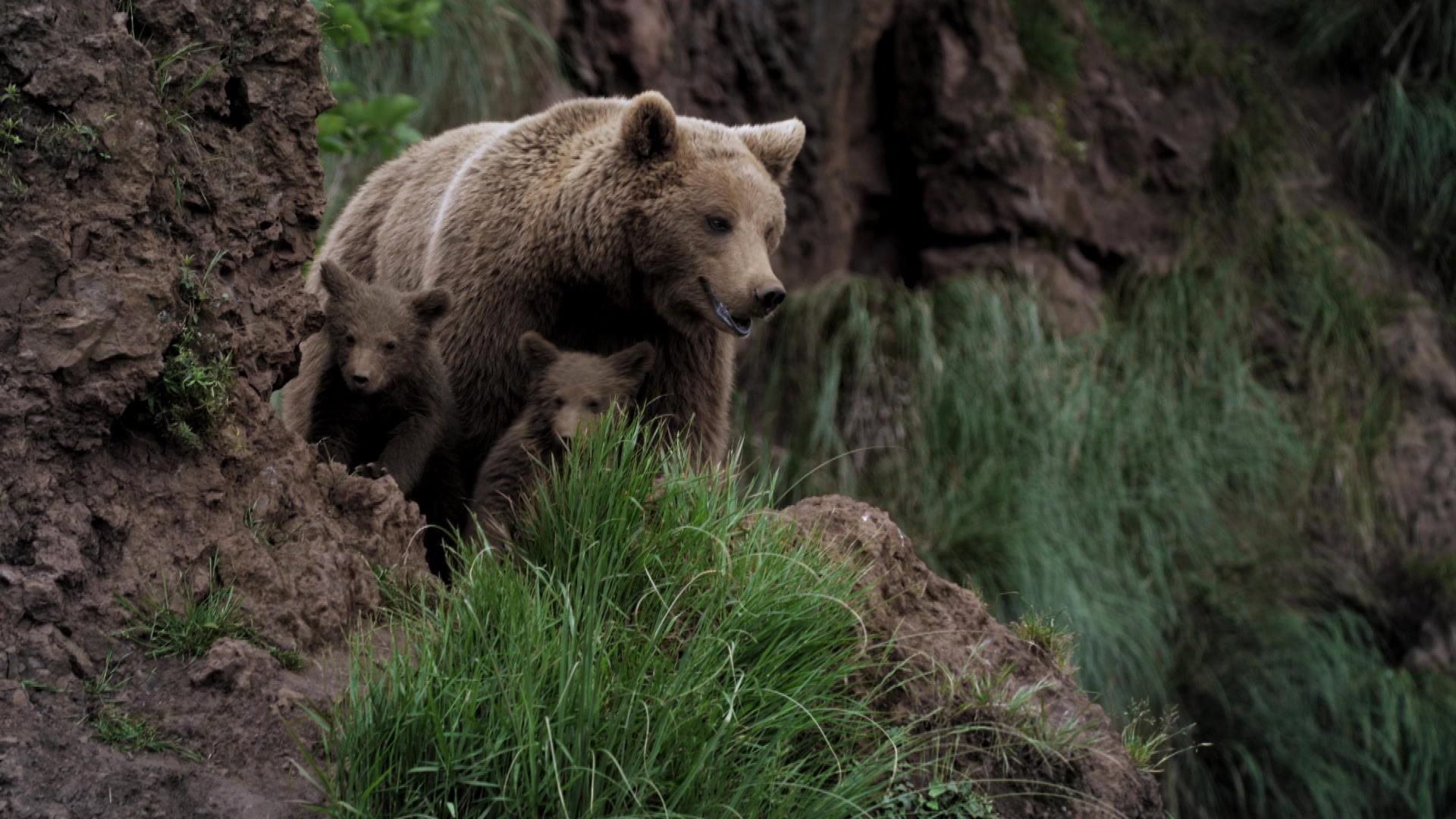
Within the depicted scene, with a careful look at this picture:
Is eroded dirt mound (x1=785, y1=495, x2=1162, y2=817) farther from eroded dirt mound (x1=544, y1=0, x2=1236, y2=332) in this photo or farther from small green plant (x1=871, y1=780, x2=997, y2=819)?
eroded dirt mound (x1=544, y1=0, x2=1236, y2=332)

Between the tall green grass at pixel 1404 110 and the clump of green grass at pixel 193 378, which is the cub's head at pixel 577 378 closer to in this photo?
the clump of green grass at pixel 193 378

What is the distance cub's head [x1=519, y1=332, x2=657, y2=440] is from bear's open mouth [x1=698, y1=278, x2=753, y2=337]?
0.92ft

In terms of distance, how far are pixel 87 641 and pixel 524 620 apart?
0.88 m

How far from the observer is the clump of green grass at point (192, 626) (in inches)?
128

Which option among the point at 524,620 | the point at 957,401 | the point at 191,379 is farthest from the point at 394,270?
the point at 957,401

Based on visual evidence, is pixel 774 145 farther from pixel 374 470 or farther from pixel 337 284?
pixel 374 470

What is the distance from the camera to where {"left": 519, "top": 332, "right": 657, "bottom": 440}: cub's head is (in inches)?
175

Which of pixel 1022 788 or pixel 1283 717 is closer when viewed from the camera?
pixel 1022 788

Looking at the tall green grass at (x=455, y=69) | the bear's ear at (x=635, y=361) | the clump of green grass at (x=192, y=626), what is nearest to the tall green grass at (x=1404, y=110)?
the tall green grass at (x=455, y=69)

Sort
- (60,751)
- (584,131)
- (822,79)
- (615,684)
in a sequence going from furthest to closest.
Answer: (822,79), (584,131), (615,684), (60,751)

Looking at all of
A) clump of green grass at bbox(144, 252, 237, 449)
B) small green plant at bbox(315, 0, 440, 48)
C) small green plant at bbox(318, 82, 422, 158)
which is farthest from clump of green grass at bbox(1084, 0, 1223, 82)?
clump of green grass at bbox(144, 252, 237, 449)

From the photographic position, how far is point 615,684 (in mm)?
3160

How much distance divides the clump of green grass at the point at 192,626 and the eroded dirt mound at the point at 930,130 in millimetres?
7372

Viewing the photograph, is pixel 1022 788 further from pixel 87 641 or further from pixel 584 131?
pixel 584 131
